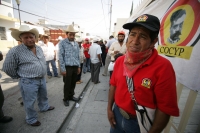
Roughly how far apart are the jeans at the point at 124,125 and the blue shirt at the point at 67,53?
2.04 m

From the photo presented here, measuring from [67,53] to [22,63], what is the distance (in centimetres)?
108

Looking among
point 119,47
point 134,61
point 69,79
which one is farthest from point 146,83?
point 119,47

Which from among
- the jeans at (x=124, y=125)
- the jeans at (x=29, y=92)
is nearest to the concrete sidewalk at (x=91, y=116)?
the jeans at (x=29, y=92)

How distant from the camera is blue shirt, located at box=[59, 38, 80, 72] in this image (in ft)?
9.53

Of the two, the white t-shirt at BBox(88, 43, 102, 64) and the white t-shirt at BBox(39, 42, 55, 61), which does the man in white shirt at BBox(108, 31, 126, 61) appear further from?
the white t-shirt at BBox(39, 42, 55, 61)

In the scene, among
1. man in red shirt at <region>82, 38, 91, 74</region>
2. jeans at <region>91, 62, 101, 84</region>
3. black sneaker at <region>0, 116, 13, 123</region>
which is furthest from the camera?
man in red shirt at <region>82, 38, 91, 74</region>

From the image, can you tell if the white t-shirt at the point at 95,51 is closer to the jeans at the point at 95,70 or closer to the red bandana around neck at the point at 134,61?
the jeans at the point at 95,70

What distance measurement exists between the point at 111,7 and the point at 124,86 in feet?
74.8

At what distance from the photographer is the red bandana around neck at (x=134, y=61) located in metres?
1.05

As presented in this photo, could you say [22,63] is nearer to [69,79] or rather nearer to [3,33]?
[69,79]

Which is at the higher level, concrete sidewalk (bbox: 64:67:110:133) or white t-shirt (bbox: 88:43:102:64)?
white t-shirt (bbox: 88:43:102:64)

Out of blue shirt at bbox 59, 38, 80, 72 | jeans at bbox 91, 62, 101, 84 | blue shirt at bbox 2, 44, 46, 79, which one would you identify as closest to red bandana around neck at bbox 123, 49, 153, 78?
blue shirt at bbox 2, 44, 46, 79

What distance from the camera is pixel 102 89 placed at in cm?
481

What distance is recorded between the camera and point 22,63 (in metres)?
2.15
